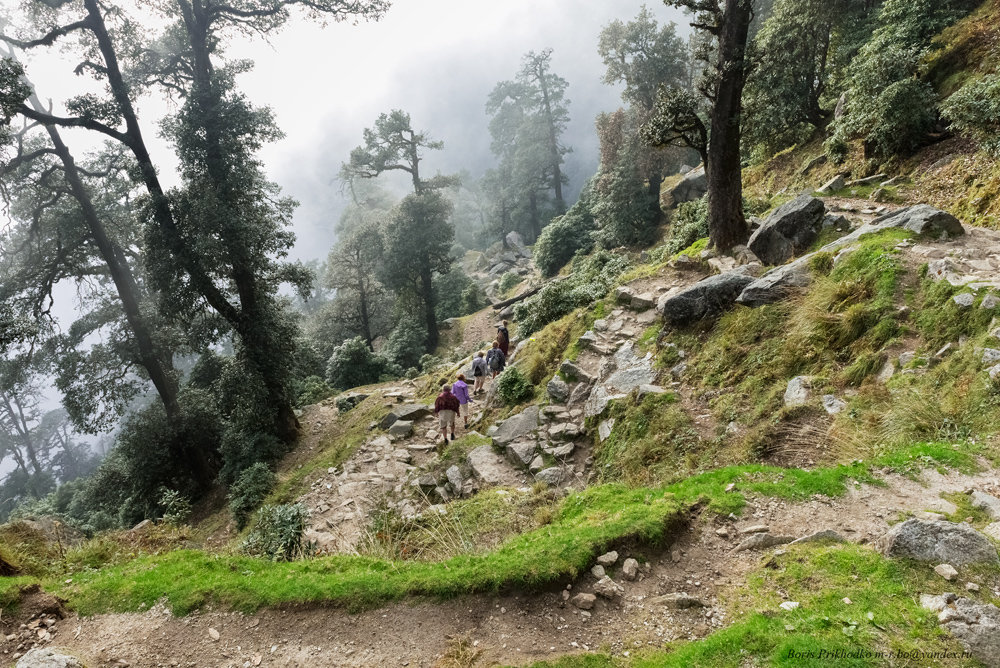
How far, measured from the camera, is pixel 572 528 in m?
5.60

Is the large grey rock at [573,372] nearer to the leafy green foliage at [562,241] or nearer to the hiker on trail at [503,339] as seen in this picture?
the hiker on trail at [503,339]

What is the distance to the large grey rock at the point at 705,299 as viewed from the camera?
9233 mm

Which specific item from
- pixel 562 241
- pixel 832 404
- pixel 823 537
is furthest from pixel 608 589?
pixel 562 241

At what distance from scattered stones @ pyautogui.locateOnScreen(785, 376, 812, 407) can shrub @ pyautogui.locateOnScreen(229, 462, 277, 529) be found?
41.3 ft

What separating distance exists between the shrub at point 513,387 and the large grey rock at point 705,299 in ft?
12.6

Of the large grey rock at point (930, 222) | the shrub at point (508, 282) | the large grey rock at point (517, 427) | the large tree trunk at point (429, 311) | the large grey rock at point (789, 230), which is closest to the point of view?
the large grey rock at point (930, 222)

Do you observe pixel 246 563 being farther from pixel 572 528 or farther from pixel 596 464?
pixel 596 464

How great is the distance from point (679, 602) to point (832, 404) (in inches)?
153

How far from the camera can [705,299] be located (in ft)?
31.0

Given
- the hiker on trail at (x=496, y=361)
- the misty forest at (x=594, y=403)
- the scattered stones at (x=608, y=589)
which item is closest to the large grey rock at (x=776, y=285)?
the misty forest at (x=594, y=403)

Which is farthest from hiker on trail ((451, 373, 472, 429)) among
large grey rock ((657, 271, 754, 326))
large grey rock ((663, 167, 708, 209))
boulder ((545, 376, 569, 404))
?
large grey rock ((663, 167, 708, 209))

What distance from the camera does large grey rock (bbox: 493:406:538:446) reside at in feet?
33.7

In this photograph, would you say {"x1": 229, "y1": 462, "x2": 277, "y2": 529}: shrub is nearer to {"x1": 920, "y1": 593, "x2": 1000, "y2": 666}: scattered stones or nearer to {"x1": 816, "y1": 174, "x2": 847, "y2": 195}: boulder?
{"x1": 920, "y1": 593, "x2": 1000, "y2": 666}: scattered stones

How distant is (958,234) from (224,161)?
17792mm
